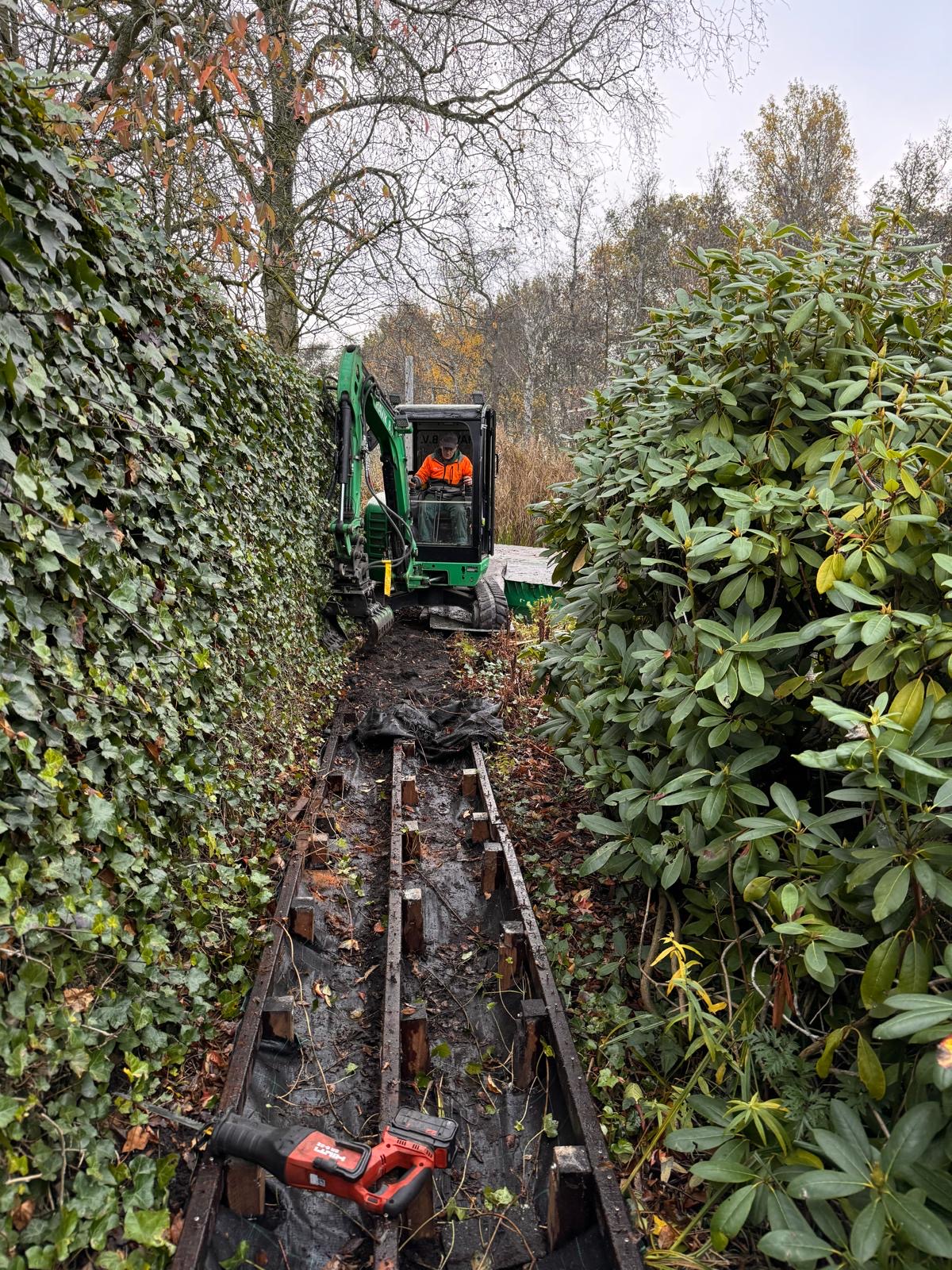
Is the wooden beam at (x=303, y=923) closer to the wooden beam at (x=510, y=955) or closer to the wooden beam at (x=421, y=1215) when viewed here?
the wooden beam at (x=510, y=955)

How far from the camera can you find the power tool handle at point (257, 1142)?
2629 mm

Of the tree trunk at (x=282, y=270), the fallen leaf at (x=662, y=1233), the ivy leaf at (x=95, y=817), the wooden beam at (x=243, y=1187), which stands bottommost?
the fallen leaf at (x=662, y=1233)

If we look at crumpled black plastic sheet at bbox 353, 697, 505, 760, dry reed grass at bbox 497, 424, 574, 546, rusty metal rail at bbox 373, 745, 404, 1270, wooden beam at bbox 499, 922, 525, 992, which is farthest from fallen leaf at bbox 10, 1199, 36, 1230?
dry reed grass at bbox 497, 424, 574, 546

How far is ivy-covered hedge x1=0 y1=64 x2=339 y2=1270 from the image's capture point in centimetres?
235

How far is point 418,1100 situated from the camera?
334cm

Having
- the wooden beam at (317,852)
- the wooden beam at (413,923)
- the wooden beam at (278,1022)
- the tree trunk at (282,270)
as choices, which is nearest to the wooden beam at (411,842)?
the wooden beam at (317,852)

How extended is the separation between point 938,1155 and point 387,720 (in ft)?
18.7

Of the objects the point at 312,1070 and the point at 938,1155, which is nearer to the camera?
the point at 938,1155

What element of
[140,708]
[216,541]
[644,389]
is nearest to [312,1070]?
[140,708]

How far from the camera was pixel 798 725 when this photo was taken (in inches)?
127

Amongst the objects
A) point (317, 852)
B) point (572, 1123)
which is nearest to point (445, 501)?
point (317, 852)

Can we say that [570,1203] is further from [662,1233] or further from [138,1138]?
[138,1138]

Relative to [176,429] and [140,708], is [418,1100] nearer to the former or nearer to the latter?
[140,708]

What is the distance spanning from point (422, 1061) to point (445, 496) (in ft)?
28.9
